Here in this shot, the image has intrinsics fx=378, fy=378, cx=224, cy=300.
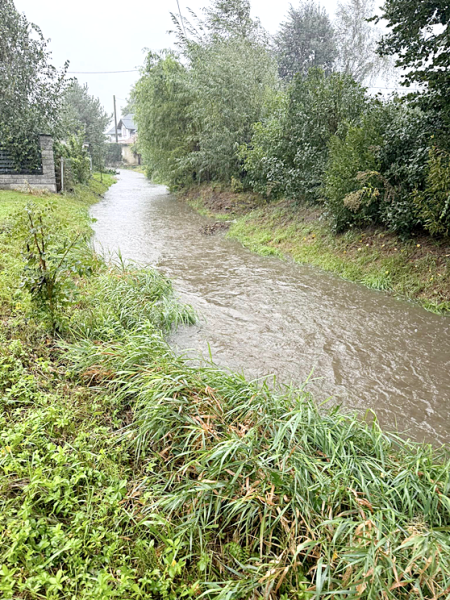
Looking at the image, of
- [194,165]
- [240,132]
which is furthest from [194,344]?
[194,165]

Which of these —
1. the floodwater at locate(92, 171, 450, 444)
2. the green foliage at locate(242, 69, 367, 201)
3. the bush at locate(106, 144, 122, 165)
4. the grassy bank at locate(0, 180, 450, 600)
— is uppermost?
the bush at locate(106, 144, 122, 165)

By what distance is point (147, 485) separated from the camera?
2.36m

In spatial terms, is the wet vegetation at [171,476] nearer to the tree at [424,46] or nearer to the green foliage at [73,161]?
the tree at [424,46]

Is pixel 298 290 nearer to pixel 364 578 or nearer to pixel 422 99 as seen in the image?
pixel 422 99

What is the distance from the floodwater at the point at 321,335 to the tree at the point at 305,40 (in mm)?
30807

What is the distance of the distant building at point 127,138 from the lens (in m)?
56.5

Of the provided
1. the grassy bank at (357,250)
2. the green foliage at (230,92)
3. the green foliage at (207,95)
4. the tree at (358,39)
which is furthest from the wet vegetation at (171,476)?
the tree at (358,39)

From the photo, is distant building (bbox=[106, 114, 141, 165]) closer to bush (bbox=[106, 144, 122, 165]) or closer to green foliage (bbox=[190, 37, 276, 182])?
bush (bbox=[106, 144, 122, 165])

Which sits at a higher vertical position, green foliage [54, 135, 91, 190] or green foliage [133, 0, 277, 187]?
green foliage [133, 0, 277, 187]

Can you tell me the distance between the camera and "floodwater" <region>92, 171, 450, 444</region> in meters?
3.80

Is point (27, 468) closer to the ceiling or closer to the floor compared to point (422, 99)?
closer to the floor

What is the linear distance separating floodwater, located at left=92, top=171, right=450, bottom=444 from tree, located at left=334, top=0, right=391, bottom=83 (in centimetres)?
2992

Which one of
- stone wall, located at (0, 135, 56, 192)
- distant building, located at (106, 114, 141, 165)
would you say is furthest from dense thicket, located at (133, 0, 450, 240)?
distant building, located at (106, 114, 141, 165)

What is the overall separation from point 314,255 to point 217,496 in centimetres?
718
